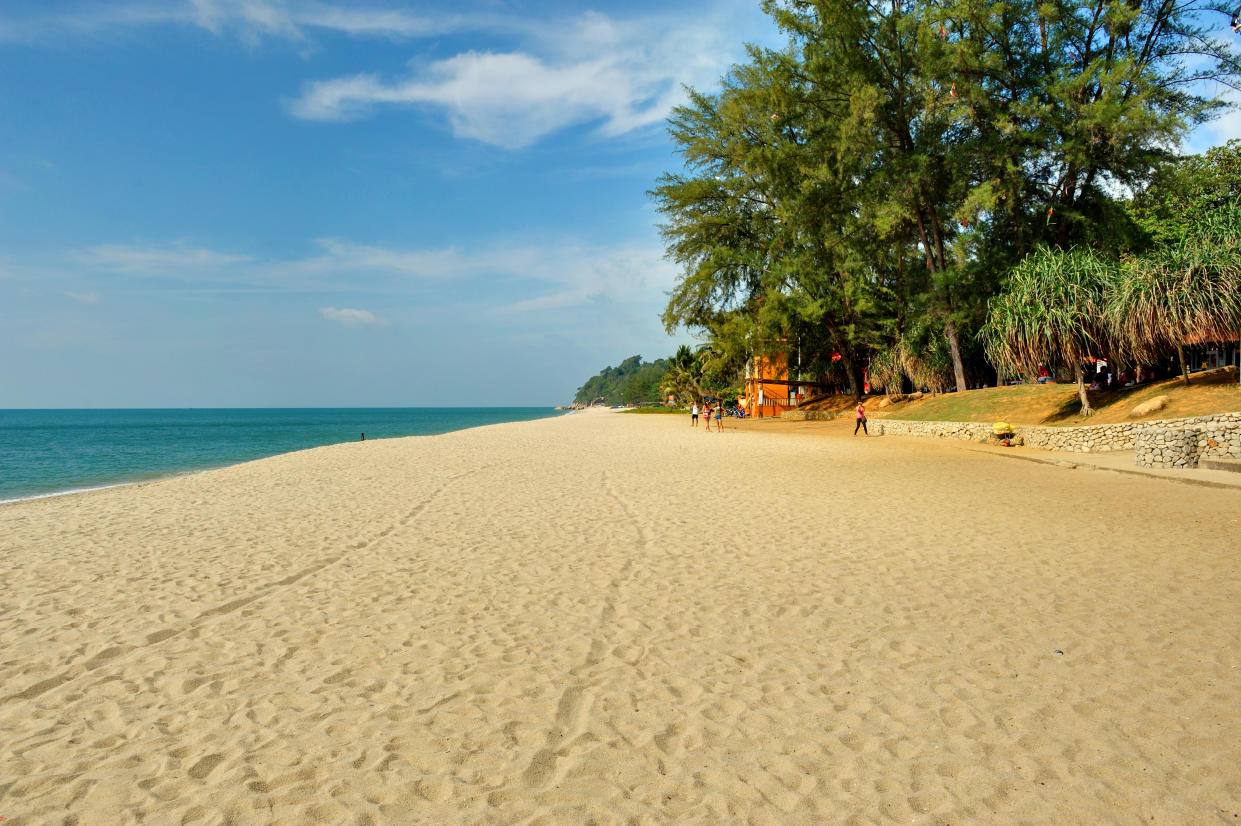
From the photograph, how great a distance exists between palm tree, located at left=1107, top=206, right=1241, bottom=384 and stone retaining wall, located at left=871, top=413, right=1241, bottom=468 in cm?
263

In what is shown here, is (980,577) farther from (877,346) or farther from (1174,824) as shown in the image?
(877,346)

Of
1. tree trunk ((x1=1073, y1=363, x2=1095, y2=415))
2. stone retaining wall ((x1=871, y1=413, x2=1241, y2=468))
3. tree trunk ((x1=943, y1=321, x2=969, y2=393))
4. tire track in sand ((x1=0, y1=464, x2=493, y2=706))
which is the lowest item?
stone retaining wall ((x1=871, y1=413, x2=1241, y2=468))

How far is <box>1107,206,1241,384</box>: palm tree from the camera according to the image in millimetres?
15781

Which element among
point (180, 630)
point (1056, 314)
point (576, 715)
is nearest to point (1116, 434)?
point (1056, 314)

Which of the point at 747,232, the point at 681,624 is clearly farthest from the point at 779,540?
the point at 747,232

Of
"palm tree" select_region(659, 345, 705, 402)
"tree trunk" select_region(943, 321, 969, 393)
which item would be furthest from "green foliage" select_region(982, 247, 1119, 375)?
"palm tree" select_region(659, 345, 705, 402)

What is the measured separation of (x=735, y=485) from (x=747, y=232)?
28.2 meters

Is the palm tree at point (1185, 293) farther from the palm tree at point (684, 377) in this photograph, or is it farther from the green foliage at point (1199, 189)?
the palm tree at point (684, 377)

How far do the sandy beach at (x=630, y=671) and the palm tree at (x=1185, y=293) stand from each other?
9516 millimetres

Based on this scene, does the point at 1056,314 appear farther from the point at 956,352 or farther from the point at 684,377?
the point at 684,377

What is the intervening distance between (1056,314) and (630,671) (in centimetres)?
2032

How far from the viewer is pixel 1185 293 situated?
16.3 meters

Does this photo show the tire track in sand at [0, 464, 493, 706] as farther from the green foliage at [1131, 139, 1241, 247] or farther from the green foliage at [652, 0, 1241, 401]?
the green foliage at [1131, 139, 1241, 247]

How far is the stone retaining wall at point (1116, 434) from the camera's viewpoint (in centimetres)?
1359
